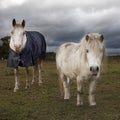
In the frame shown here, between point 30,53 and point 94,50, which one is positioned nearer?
point 94,50

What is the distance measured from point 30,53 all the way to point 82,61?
4.75m

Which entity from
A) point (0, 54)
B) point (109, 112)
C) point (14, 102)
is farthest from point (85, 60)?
point (0, 54)

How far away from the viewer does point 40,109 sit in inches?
379

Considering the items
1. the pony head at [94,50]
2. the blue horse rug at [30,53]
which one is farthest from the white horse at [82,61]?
the blue horse rug at [30,53]

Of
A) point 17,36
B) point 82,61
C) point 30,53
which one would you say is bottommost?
point 30,53

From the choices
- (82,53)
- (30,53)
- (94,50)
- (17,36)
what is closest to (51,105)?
(82,53)

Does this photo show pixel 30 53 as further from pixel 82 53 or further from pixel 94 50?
pixel 94 50

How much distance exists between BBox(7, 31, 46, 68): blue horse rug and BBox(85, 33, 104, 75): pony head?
479 cm

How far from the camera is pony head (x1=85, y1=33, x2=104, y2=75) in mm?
8305

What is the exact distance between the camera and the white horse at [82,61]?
8484 mm

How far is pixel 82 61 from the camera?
9.12 m

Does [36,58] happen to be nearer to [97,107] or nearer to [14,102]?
[14,102]

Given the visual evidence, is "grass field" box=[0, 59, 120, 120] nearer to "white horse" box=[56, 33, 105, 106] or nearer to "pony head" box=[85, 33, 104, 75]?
"white horse" box=[56, 33, 105, 106]

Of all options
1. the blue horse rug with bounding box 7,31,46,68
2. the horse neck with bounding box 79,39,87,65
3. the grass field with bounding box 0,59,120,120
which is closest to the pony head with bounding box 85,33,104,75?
the horse neck with bounding box 79,39,87,65
